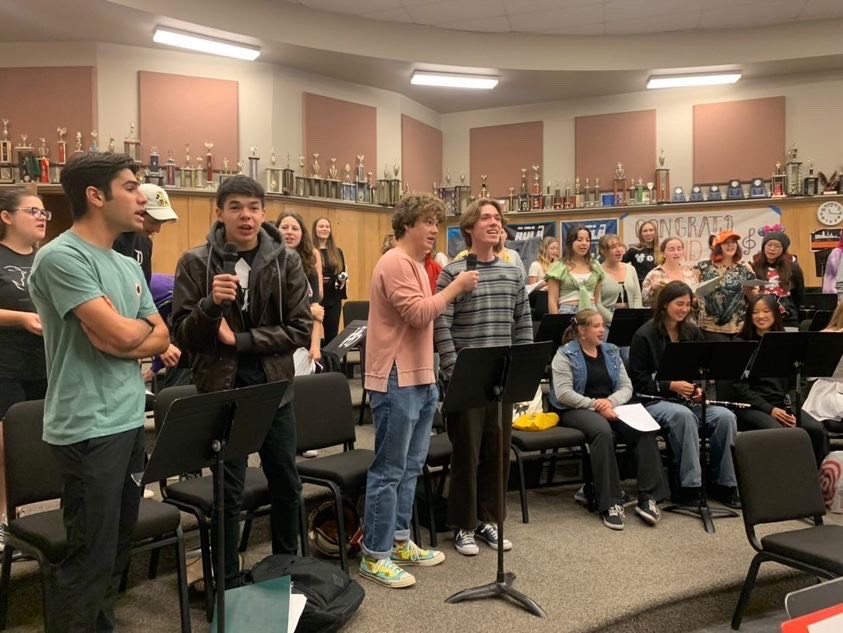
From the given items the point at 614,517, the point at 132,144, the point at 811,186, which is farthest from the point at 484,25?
the point at 614,517

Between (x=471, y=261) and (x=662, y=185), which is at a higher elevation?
(x=662, y=185)

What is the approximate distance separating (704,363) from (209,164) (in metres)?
5.89

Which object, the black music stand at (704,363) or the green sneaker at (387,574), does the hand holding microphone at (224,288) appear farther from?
the black music stand at (704,363)

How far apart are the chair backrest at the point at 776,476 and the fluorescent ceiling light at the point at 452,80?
6.80 metres

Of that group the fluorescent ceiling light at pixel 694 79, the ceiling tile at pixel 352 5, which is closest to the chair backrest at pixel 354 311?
the ceiling tile at pixel 352 5

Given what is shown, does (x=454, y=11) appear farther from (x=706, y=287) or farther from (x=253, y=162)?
(x=706, y=287)

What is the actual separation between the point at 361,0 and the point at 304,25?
2.23 ft

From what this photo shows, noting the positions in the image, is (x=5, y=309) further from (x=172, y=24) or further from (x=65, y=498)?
(x=172, y=24)

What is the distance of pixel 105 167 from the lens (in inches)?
83.8

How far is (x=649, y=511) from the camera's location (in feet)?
13.4

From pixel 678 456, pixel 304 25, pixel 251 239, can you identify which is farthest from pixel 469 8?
pixel 251 239

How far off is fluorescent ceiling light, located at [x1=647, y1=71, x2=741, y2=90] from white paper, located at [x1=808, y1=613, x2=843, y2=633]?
A: 8989 millimetres

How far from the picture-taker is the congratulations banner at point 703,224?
933 cm

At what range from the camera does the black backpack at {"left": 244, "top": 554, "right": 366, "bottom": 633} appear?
104 inches
